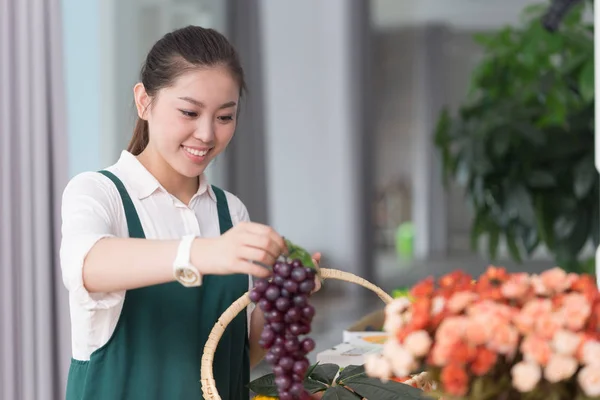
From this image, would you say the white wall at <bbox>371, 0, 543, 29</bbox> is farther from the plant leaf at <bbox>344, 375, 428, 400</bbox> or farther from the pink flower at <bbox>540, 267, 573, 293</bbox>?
the pink flower at <bbox>540, 267, 573, 293</bbox>

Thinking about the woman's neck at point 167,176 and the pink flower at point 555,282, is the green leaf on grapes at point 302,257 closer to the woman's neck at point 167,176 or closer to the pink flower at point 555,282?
the pink flower at point 555,282

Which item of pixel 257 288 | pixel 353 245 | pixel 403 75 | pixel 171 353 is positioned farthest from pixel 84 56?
pixel 403 75

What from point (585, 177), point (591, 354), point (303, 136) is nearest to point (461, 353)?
point (591, 354)

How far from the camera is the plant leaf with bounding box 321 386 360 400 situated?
1013mm

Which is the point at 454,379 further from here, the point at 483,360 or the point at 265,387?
the point at 265,387

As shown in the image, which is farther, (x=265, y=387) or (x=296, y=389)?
(x=265, y=387)

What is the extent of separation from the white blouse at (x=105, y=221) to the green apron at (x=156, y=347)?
0.8 inches

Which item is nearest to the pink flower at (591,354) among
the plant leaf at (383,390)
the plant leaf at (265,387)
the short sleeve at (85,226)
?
the plant leaf at (383,390)

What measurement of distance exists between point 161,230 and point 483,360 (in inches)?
26.3

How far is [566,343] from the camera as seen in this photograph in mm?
693

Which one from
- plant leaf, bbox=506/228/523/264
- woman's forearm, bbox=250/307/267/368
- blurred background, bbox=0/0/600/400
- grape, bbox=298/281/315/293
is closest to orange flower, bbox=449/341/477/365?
grape, bbox=298/281/315/293

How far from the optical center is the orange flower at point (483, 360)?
27.7 inches

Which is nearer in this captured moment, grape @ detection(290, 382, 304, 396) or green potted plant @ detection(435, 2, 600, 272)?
grape @ detection(290, 382, 304, 396)

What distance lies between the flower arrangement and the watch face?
0.25 meters
